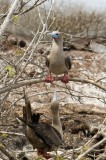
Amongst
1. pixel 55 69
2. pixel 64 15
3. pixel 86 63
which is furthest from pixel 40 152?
pixel 64 15

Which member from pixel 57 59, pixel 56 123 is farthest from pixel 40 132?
pixel 57 59

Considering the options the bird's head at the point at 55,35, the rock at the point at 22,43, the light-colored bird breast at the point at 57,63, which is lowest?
the rock at the point at 22,43

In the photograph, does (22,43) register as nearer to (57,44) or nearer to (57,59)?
(57,59)

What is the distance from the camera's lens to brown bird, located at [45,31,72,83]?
395 cm

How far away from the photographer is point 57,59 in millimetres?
4164

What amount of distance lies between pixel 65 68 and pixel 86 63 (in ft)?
31.5

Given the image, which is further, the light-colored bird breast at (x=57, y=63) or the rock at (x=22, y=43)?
the rock at (x=22, y=43)

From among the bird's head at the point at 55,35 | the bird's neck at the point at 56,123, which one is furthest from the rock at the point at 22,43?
the bird's neck at the point at 56,123

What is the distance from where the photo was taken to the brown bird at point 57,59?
13.0 ft

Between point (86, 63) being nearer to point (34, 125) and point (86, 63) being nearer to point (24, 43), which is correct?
point (24, 43)

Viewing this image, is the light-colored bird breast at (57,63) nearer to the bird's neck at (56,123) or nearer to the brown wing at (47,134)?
the bird's neck at (56,123)

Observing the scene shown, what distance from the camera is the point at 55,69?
169 inches

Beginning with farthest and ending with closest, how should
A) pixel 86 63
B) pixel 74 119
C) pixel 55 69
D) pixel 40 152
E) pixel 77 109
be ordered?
1. pixel 86 63
2. pixel 77 109
3. pixel 74 119
4. pixel 55 69
5. pixel 40 152

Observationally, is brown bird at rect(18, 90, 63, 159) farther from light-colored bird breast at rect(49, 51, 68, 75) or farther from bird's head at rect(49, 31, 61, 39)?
light-colored bird breast at rect(49, 51, 68, 75)
